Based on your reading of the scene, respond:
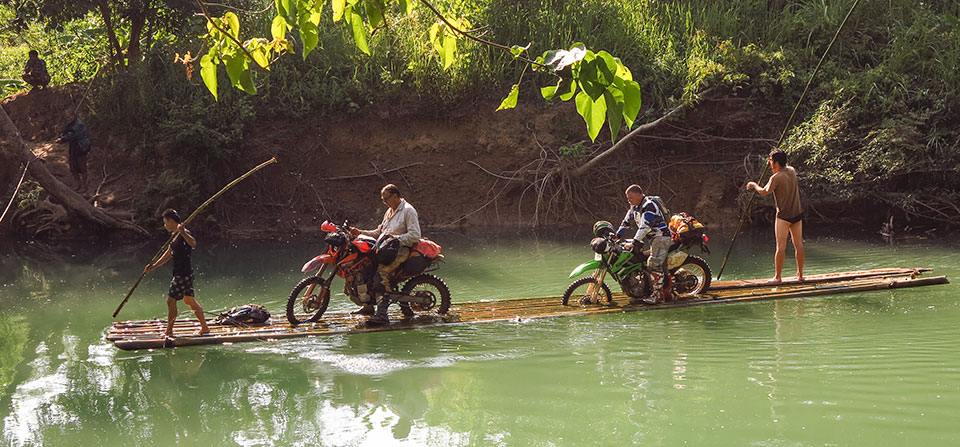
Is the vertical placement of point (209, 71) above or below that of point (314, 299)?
above

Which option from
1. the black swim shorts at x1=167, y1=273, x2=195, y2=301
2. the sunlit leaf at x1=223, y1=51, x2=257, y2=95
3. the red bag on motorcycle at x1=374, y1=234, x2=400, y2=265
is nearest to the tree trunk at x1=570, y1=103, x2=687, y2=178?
the red bag on motorcycle at x1=374, y1=234, x2=400, y2=265

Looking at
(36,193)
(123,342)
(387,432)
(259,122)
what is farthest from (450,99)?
(387,432)

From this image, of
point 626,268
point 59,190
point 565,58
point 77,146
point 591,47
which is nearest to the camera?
point 565,58

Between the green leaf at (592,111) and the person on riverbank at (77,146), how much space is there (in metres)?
15.7

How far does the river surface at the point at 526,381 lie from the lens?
17.5 feet

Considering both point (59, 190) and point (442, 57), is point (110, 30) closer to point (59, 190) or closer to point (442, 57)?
point (59, 190)

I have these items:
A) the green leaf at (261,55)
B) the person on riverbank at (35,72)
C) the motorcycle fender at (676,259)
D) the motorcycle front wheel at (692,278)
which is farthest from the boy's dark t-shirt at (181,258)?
the person on riverbank at (35,72)

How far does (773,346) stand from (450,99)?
11.4 m

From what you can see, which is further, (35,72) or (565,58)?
(35,72)

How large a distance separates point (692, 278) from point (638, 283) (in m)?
0.72

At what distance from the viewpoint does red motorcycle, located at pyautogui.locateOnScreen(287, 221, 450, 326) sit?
26.9 feet

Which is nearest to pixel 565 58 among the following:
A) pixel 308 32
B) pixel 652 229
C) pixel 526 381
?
pixel 308 32

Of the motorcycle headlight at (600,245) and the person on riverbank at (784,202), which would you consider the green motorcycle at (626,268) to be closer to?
the motorcycle headlight at (600,245)

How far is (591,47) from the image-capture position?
16.1 m
